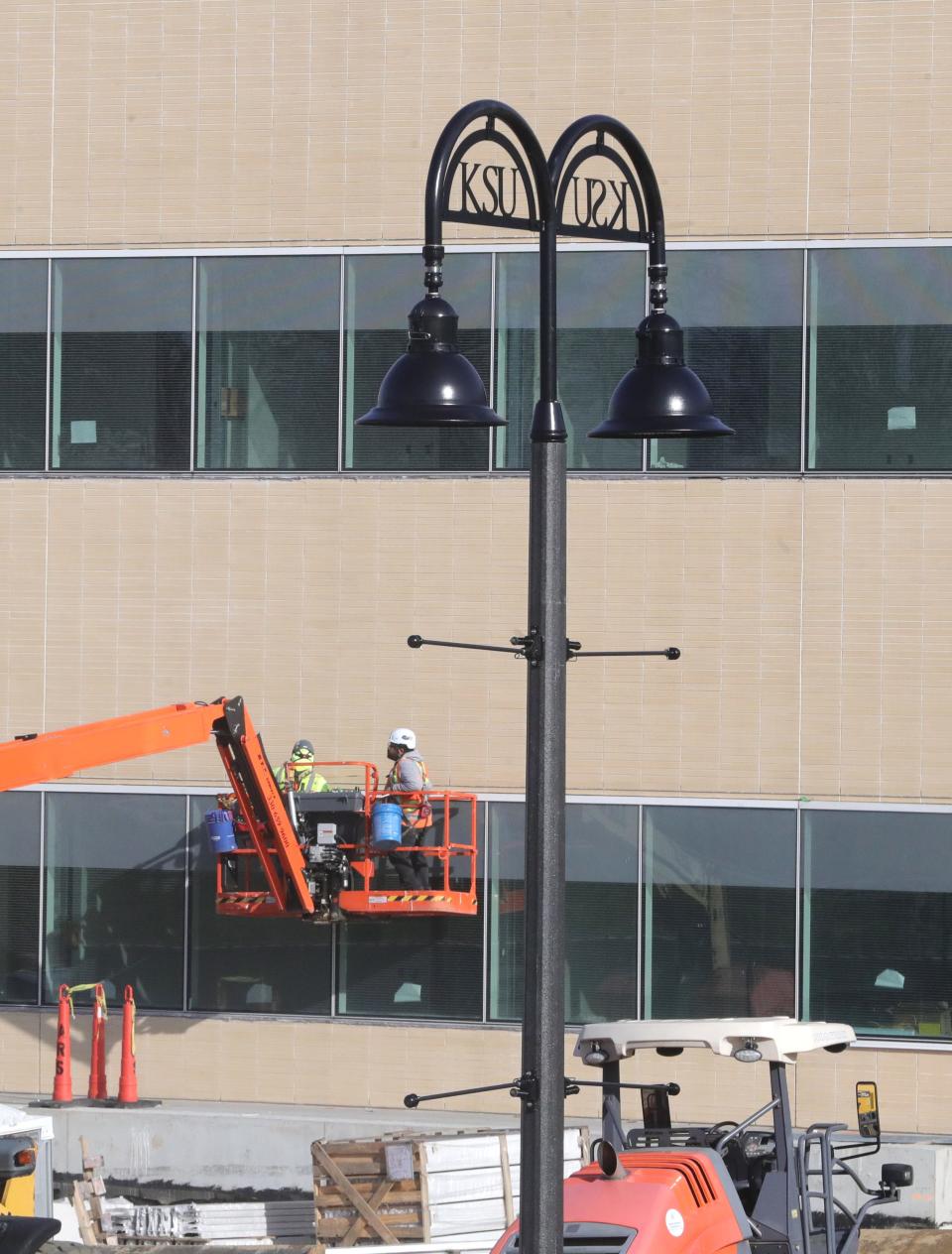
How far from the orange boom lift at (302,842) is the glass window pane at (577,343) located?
10.4ft

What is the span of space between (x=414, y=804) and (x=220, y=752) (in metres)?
1.69

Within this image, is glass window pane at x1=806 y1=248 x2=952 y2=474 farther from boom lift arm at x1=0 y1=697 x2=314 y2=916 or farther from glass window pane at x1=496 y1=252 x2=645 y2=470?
boom lift arm at x1=0 y1=697 x2=314 y2=916

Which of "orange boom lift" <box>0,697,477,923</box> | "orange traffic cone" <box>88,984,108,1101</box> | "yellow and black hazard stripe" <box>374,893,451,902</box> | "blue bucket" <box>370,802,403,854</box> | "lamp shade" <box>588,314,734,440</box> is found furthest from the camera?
"orange traffic cone" <box>88,984,108,1101</box>

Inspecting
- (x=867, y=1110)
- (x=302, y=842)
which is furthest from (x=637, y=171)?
(x=302, y=842)

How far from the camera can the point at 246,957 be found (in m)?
18.8

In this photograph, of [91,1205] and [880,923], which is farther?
[880,923]

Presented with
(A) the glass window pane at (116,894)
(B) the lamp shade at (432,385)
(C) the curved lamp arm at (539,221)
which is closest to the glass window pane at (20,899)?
(A) the glass window pane at (116,894)

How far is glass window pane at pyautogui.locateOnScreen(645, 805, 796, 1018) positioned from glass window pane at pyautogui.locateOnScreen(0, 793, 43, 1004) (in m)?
Result: 5.51

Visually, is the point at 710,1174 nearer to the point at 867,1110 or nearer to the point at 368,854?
the point at 867,1110

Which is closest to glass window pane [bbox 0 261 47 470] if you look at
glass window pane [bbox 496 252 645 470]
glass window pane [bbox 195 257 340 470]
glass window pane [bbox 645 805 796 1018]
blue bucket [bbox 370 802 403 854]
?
glass window pane [bbox 195 257 340 470]

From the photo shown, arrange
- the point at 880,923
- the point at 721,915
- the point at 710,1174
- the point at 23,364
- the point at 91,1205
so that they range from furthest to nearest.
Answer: the point at 23,364 → the point at 721,915 → the point at 880,923 → the point at 91,1205 → the point at 710,1174

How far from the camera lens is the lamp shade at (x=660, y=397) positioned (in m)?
9.02

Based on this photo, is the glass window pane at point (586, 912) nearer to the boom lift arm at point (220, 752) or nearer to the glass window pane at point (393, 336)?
the boom lift arm at point (220, 752)

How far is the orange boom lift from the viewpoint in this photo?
1689cm
